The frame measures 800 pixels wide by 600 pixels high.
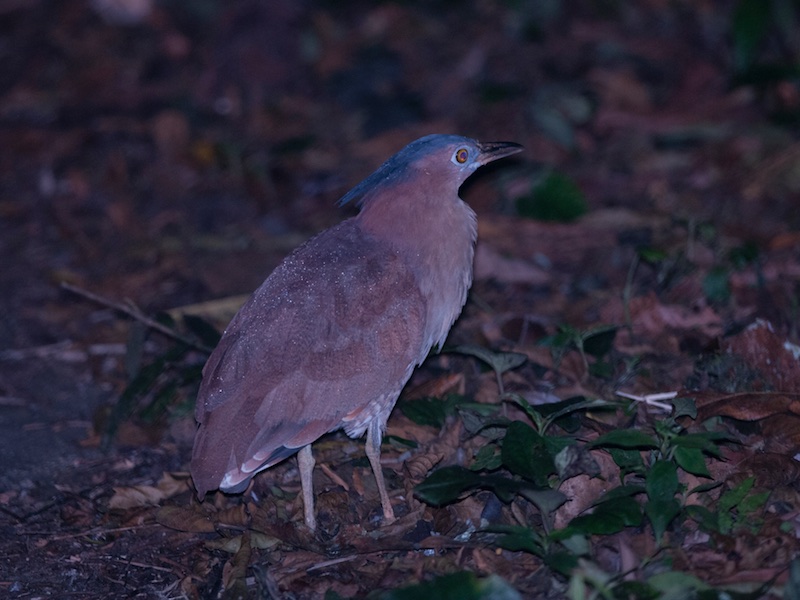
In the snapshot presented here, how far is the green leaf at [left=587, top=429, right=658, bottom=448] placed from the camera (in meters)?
3.91

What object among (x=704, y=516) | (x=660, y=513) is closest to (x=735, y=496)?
(x=704, y=516)

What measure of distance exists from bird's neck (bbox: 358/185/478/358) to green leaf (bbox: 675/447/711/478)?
1.24 meters

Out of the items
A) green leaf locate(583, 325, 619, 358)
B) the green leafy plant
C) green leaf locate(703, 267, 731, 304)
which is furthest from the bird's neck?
green leaf locate(703, 267, 731, 304)

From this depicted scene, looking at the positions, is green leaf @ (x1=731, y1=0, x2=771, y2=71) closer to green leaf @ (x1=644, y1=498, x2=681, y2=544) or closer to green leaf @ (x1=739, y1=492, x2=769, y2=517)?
green leaf @ (x1=739, y1=492, x2=769, y2=517)

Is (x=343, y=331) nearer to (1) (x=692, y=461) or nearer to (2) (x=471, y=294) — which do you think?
(1) (x=692, y=461)

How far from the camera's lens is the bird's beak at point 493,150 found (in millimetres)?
4848

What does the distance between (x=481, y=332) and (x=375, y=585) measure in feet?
7.15

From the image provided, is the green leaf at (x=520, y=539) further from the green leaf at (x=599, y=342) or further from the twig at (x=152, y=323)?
the twig at (x=152, y=323)

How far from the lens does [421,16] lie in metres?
9.50

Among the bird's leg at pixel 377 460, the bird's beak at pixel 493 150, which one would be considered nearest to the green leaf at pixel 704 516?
the bird's leg at pixel 377 460

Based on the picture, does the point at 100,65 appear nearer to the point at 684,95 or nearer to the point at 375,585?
the point at 684,95

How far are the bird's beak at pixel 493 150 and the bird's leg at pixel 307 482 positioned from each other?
1.71 m

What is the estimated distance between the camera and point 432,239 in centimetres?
449

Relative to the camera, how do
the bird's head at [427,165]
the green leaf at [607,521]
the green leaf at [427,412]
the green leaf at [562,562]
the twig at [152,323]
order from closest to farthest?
the green leaf at [562,562] < the green leaf at [607,521] < the bird's head at [427,165] < the green leaf at [427,412] < the twig at [152,323]
